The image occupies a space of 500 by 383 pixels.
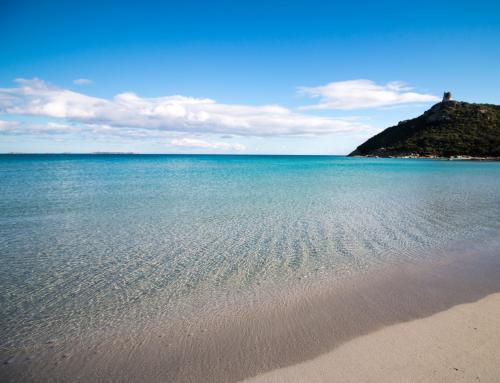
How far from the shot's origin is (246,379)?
361cm

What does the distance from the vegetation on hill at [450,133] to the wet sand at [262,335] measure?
369ft

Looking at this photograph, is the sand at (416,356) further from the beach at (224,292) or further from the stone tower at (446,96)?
the stone tower at (446,96)

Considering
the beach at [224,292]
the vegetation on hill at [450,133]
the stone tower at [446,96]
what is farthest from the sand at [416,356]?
the stone tower at [446,96]

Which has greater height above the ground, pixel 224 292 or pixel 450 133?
pixel 450 133

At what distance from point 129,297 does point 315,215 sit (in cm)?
930

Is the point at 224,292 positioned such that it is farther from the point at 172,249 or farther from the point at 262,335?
the point at 172,249

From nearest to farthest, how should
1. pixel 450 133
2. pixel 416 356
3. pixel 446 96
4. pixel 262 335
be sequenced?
pixel 416 356 < pixel 262 335 < pixel 450 133 < pixel 446 96

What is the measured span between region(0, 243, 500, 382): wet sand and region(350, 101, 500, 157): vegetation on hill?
112437mm

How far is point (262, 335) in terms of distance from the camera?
4527 millimetres

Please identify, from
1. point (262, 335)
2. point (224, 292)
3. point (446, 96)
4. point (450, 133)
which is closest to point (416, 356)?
point (262, 335)

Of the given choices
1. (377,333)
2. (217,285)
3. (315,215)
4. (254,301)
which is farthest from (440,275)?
(315,215)

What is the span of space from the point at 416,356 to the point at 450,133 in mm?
128751

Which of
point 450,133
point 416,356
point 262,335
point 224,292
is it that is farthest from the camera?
point 450,133

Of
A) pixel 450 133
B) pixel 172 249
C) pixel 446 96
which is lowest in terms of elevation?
pixel 172 249
